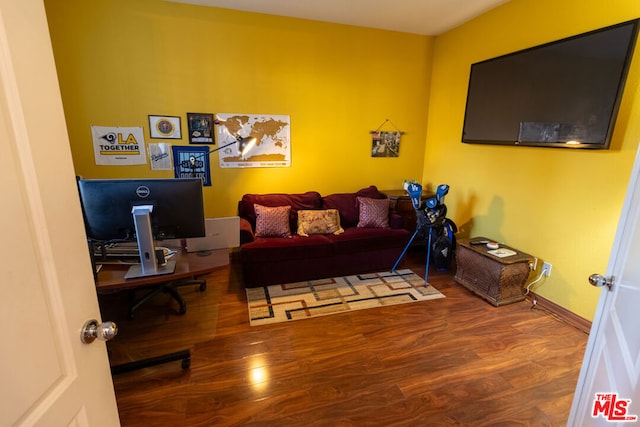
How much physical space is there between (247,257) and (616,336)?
2.57 metres

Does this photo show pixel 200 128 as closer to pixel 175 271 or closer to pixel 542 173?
pixel 175 271

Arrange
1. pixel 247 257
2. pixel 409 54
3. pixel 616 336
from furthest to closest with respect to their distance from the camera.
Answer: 1. pixel 409 54
2. pixel 247 257
3. pixel 616 336

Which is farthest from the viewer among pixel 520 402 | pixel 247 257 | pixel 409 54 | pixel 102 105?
pixel 409 54

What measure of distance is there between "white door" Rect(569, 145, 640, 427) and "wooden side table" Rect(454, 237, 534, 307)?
1.58 meters

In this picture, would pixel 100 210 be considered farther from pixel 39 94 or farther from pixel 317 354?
pixel 317 354

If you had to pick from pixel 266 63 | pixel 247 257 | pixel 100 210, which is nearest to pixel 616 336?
pixel 100 210

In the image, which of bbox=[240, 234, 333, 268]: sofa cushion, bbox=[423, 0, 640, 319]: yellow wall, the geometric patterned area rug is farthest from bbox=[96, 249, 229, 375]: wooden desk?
bbox=[423, 0, 640, 319]: yellow wall

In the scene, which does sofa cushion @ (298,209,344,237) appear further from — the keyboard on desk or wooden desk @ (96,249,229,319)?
the keyboard on desk

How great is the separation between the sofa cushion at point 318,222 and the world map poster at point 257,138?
80 centimetres

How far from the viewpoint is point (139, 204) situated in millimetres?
1646

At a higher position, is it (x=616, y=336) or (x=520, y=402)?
(x=616, y=336)

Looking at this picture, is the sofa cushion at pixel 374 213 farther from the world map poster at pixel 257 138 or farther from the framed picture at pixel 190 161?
the framed picture at pixel 190 161

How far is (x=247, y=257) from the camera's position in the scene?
2.92 metres

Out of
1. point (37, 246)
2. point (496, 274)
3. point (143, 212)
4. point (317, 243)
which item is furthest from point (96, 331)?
point (496, 274)
